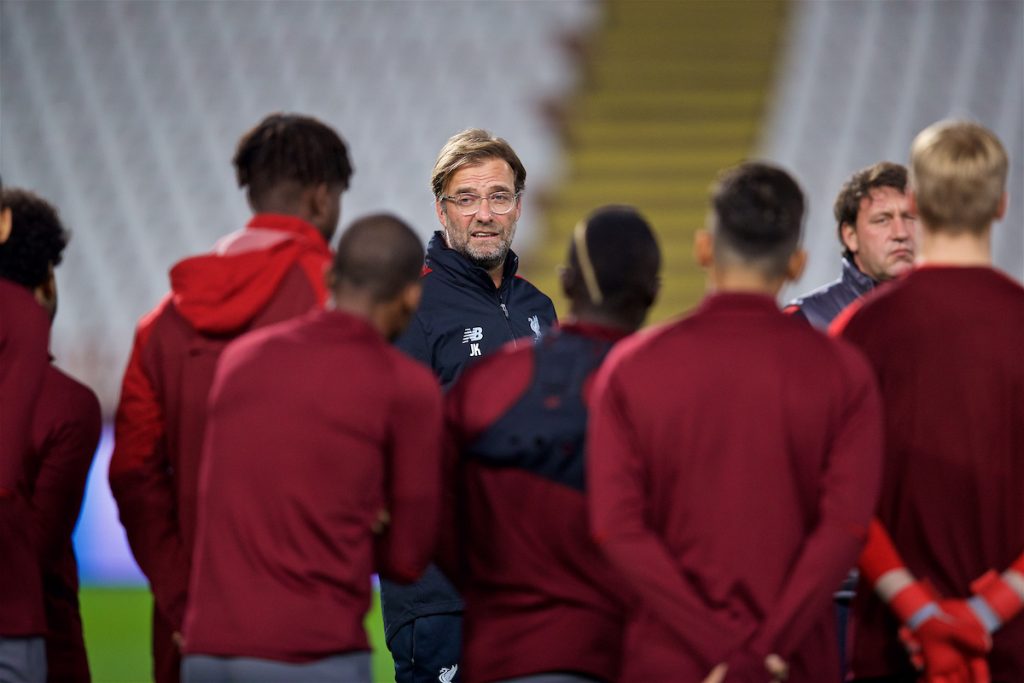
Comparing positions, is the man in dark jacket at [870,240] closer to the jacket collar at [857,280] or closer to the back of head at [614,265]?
the jacket collar at [857,280]

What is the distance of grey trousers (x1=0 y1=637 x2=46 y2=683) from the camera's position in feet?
10.7

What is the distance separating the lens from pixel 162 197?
40.6ft

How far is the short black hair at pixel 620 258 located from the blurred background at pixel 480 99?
29.1 feet

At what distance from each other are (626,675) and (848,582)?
1286 millimetres

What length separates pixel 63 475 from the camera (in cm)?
347

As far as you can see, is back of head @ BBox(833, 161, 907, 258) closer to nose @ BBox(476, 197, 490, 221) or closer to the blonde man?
nose @ BBox(476, 197, 490, 221)

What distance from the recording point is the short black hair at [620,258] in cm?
267

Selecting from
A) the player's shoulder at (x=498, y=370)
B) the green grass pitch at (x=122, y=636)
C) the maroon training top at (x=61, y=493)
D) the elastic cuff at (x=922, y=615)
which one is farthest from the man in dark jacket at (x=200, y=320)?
the green grass pitch at (x=122, y=636)

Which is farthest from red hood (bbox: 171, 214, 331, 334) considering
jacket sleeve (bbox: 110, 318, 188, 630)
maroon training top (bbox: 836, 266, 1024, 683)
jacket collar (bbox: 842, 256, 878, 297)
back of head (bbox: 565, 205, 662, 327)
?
jacket collar (bbox: 842, 256, 878, 297)

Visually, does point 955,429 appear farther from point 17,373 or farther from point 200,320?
point 17,373

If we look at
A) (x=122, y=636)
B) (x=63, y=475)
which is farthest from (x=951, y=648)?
(x=122, y=636)

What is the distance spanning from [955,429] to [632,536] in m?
0.69

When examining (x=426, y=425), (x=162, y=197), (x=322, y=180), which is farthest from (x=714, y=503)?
(x=162, y=197)

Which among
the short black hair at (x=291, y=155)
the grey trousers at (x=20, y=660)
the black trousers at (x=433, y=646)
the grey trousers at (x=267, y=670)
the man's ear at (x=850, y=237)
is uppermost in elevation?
the short black hair at (x=291, y=155)
